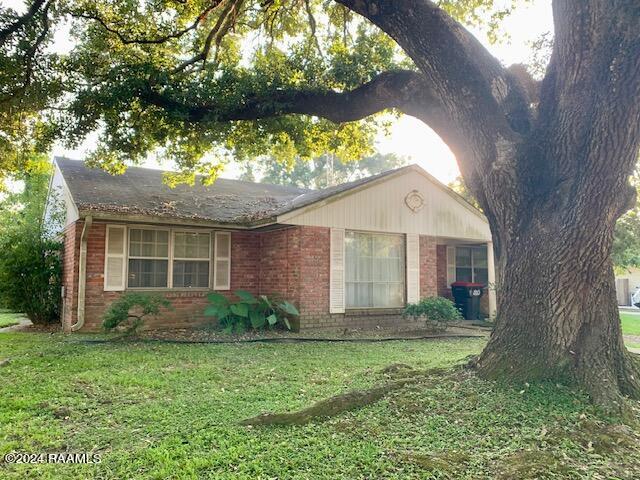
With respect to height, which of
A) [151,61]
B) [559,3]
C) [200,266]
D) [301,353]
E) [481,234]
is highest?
[151,61]

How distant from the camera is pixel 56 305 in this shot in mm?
11242

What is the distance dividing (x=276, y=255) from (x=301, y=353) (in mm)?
3812

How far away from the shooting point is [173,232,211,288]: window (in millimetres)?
10805

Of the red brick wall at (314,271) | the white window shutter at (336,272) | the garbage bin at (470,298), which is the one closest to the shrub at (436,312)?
the white window shutter at (336,272)

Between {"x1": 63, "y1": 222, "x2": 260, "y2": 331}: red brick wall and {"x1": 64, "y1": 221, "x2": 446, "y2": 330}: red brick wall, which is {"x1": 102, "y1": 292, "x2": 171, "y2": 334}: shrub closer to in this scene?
{"x1": 63, "y1": 222, "x2": 260, "y2": 331}: red brick wall

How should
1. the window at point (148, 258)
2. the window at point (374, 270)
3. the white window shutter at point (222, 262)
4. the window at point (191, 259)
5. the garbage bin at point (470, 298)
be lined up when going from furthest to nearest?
the garbage bin at point (470, 298) < the white window shutter at point (222, 262) < the window at point (374, 270) < the window at point (191, 259) < the window at point (148, 258)

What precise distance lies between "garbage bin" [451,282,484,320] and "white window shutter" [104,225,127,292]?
928cm

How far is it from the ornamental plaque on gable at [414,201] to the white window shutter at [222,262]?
466 cm

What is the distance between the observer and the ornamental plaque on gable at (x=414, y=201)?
1170 centimetres

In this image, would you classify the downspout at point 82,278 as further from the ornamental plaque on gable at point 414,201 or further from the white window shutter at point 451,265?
the white window shutter at point 451,265

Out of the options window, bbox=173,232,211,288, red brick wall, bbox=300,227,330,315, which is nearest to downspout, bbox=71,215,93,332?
window, bbox=173,232,211,288

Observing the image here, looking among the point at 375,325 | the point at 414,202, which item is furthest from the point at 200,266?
the point at 414,202

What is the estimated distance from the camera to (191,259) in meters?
11.0

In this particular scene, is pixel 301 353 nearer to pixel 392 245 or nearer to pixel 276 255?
pixel 276 255
